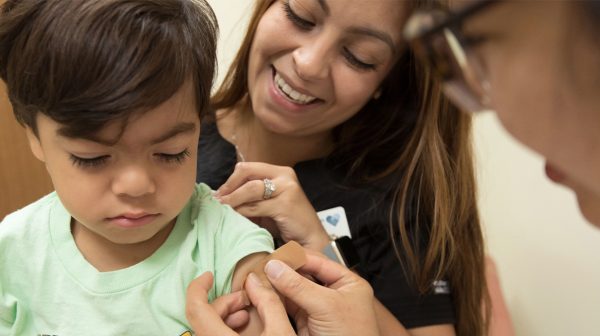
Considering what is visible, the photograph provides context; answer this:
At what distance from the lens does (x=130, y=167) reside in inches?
30.4

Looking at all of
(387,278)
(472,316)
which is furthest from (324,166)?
(472,316)

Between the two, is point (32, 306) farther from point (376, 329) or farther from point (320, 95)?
point (320, 95)

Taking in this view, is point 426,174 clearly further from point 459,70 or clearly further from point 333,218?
point 459,70

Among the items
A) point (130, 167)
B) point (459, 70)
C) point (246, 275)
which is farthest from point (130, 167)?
point (459, 70)

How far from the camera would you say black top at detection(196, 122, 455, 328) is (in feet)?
4.05

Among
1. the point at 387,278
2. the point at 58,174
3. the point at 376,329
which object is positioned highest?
the point at 58,174

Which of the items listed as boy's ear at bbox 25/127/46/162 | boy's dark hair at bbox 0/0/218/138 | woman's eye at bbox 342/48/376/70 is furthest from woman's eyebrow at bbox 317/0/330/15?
boy's ear at bbox 25/127/46/162

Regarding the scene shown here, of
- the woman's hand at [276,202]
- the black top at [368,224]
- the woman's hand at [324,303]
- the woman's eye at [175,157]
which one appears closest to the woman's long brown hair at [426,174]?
the black top at [368,224]

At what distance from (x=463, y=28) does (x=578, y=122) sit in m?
0.13

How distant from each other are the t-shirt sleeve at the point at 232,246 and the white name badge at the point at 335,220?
1.32ft

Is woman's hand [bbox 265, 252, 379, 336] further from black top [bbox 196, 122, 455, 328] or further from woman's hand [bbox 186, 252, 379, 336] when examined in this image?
black top [bbox 196, 122, 455, 328]

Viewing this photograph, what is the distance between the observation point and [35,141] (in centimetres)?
84

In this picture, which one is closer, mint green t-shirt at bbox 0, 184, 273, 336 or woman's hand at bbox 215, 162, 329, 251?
mint green t-shirt at bbox 0, 184, 273, 336

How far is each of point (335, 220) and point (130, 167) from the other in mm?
655
